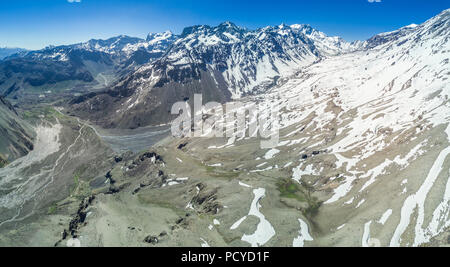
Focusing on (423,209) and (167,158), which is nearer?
(423,209)

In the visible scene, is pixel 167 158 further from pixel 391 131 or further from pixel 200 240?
pixel 391 131

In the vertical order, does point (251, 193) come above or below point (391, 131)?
below

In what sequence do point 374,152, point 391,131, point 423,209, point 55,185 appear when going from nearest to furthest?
1. point 423,209
2. point 374,152
3. point 391,131
4. point 55,185
